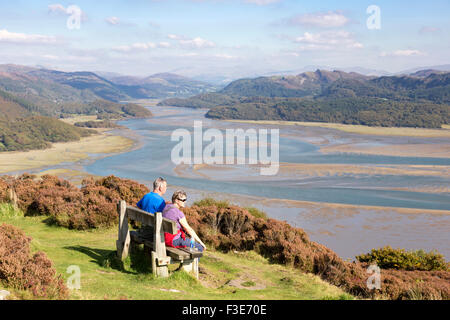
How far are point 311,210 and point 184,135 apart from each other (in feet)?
206

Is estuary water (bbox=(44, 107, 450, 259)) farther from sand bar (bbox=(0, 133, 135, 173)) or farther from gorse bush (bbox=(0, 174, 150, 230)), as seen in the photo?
gorse bush (bbox=(0, 174, 150, 230))

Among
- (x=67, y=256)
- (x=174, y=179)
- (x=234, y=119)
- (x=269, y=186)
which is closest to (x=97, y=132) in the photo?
(x=234, y=119)

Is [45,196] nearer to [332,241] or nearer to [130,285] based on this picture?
[130,285]

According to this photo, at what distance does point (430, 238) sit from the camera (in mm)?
26812

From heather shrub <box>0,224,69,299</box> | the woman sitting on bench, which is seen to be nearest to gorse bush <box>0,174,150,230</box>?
the woman sitting on bench

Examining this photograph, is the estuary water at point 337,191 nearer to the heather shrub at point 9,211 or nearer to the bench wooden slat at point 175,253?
the heather shrub at point 9,211

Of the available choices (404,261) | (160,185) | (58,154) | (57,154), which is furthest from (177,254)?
(57,154)

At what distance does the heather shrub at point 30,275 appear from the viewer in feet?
17.1

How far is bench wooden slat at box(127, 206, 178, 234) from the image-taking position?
6.56 m

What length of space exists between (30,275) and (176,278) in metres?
2.27

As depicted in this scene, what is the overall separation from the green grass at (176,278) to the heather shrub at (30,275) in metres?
0.24

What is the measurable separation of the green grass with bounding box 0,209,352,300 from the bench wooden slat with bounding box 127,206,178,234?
0.83 metres

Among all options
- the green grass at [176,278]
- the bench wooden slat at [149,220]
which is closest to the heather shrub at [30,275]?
the green grass at [176,278]

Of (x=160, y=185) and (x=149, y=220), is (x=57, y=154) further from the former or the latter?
(x=149, y=220)
